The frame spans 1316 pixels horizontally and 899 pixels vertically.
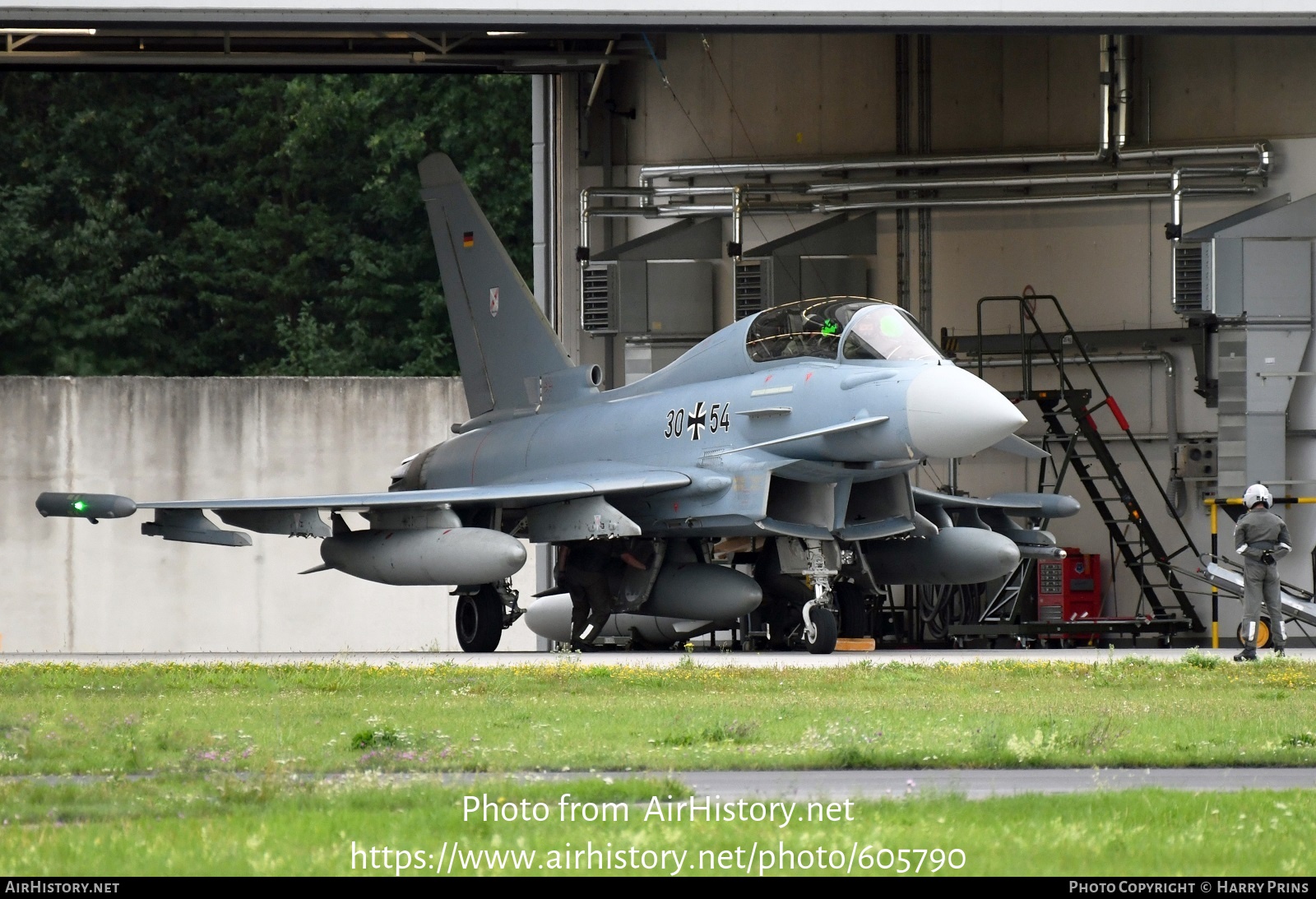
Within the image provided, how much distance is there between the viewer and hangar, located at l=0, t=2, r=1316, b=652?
20125mm

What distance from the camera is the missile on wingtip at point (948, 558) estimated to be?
16.6m

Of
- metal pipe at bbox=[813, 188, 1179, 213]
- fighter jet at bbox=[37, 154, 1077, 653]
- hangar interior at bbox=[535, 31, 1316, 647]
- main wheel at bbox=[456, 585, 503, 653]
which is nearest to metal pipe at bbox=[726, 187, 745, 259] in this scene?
hangar interior at bbox=[535, 31, 1316, 647]

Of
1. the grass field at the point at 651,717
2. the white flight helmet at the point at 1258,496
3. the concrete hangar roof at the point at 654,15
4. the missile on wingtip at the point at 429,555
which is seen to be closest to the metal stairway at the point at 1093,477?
the white flight helmet at the point at 1258,496

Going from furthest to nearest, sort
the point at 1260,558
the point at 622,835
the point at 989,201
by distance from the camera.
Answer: the point at 989,201 < the point at 1260,558 < the point at 622,835

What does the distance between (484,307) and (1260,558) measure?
8946 millimetres

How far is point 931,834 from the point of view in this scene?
5.26 metres

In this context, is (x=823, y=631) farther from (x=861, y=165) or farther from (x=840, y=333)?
(x=861, y=165)

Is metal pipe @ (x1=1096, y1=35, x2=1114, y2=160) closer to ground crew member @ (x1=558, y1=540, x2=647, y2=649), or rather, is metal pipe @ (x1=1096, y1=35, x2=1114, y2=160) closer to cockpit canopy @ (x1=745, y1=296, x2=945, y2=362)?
cockpit canopy @ (x1=745, y1=296, x2=945, y2=362)

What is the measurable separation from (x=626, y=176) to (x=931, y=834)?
19698 mm

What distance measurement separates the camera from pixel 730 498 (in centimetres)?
1566

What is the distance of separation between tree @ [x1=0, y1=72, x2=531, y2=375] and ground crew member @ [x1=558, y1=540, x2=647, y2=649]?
68.9 ft

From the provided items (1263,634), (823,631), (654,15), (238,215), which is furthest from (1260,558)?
(238,215)

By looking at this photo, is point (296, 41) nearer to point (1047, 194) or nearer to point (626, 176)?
point (626, 176)
